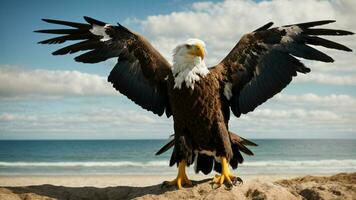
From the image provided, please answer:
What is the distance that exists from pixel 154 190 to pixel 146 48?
201 cm

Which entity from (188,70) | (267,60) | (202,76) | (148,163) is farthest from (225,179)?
(148,163)

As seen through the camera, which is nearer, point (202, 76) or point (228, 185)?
point (228, 185)

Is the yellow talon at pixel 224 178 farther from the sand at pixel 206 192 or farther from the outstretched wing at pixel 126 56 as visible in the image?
the outstretched wing at pixel 126 56

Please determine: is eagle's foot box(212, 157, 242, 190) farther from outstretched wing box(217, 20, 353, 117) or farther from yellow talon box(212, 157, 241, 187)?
outstretched wing box(217, 20, 353, 117)

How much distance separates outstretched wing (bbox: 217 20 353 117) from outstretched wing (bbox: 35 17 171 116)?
994mm

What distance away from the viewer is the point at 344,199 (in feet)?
16.9

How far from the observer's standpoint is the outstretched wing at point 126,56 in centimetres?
628

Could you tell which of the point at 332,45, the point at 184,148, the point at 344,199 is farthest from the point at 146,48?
the point at 344,199

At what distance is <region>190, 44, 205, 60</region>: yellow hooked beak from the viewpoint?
5.46 meters

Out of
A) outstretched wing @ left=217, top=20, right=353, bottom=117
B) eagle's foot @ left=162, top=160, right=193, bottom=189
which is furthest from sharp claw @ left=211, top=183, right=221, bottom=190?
outstretched wing @ left=217, top=20, right=353, bottom=117

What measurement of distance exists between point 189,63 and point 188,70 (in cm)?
12

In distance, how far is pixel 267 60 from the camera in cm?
617

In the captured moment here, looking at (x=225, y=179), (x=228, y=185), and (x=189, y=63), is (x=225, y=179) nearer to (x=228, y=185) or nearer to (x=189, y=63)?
(x=228, y=185)

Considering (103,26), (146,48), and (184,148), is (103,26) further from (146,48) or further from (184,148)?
(184,148)
